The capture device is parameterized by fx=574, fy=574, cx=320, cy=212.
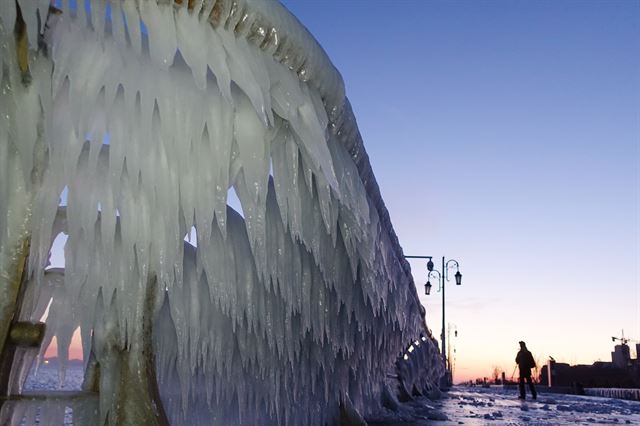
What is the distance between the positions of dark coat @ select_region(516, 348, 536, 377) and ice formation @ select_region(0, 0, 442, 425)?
12.2 metres

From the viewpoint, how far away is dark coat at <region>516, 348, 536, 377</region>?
48.6 feet

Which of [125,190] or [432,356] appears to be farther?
[432,356]

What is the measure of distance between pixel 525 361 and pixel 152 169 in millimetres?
14210

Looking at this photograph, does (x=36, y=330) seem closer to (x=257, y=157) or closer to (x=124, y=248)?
(x=124, y=248)

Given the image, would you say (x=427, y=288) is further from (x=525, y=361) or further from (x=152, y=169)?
(x=152, y=169)

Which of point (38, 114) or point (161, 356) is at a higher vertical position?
point (38, 114)

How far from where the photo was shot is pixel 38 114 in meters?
2.86

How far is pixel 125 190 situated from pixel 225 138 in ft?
2.05

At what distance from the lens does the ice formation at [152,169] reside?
259 cm

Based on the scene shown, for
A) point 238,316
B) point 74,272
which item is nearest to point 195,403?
point 238,316

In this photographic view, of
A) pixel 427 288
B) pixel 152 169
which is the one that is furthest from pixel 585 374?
pixel 152 169

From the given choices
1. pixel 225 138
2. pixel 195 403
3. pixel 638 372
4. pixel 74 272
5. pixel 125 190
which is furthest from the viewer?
pixel 638 372

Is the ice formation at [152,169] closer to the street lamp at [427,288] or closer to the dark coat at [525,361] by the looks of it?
the dark coat at [525,361]

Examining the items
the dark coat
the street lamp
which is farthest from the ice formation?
the street lamp
